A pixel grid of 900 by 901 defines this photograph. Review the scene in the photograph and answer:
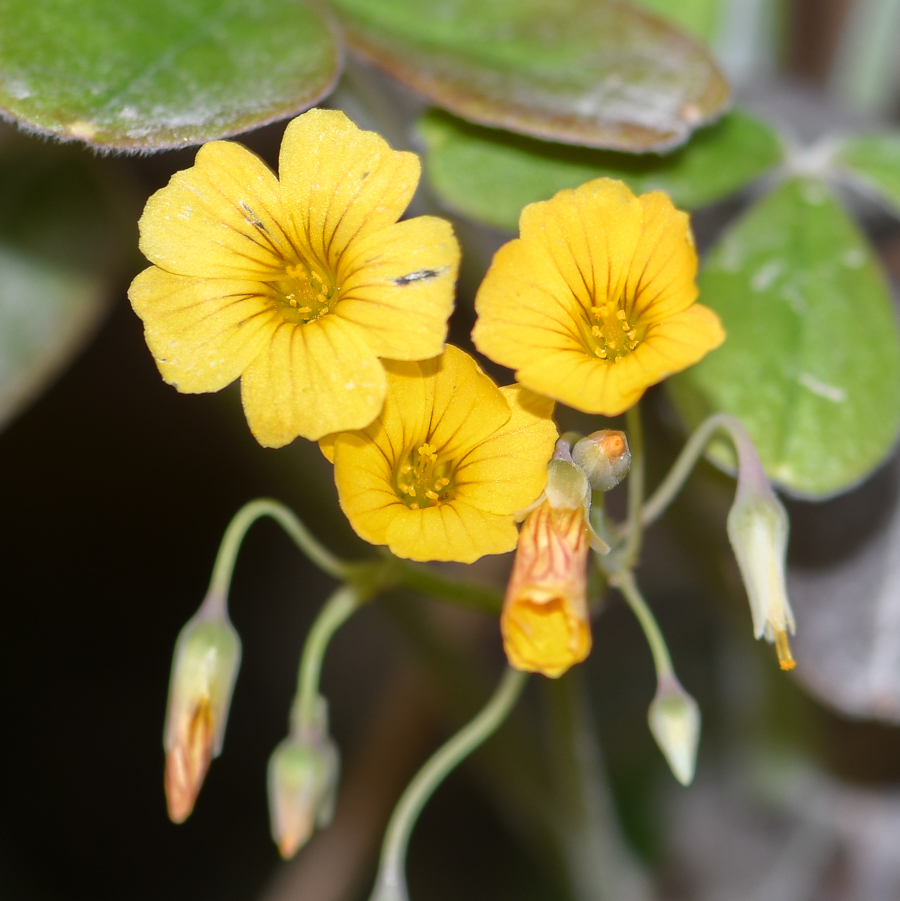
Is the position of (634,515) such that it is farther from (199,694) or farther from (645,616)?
(199,694)

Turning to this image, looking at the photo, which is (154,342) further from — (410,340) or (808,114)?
(808,114)

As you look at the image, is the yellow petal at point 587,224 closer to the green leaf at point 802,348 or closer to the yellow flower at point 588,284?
the yellow flower at point 588,284

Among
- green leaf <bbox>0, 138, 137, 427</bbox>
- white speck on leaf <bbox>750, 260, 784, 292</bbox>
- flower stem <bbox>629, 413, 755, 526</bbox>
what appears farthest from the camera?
green leaf <bbox>0, 138, 137, 427</bbox>

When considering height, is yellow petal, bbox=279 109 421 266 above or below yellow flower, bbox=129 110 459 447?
above

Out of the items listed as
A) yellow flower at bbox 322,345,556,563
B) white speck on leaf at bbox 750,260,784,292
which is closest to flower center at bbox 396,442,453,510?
yellow flower at bbox 322,345,556,563

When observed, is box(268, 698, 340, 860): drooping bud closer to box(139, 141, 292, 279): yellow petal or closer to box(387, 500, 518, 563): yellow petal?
box(387, 500, 518, 563): yellow petal
